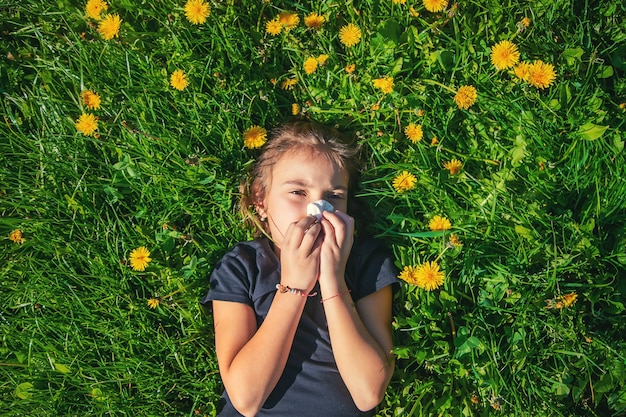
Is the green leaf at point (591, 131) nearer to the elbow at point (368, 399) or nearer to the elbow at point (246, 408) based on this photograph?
the elbow at point (368, 399)

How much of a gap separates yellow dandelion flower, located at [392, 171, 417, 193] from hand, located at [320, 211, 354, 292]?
327 millimetres

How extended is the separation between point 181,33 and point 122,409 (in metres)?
1.72

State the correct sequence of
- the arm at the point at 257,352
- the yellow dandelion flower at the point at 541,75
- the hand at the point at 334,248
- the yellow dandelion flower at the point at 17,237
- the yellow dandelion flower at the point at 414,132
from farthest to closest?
the yellow dandelion flower at the point at 17,237 < the yellow dandelion flower at the point at 414,132 < the yellow dandelion flower at the point at 541,75 < the hand at the point at 334,248 < the arm at the point at 257,352

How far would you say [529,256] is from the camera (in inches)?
105

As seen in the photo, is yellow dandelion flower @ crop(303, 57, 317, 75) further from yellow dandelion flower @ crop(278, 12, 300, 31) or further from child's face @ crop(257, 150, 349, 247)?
child's face @ crop(257, 150, 349, 247)

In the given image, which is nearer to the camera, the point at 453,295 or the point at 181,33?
the point at 453,295

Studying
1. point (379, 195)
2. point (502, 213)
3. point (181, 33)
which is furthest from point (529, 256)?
point (181, 33)

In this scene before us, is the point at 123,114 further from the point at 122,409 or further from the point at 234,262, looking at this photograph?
the point at 122,409

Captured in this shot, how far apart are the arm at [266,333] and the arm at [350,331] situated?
2.6 inches

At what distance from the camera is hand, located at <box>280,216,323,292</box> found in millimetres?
2557

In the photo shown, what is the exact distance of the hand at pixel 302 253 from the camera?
2.56 meters

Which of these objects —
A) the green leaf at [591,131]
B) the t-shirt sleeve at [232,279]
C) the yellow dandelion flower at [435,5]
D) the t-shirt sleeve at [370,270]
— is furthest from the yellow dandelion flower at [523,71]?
the t-shirt sleeve at [232,279]

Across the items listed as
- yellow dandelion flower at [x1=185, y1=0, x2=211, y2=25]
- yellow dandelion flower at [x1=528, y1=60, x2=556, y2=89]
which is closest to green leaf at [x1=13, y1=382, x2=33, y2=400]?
yellow dandelion flower at [x1=185, y1=0, x2=211, y2=25]

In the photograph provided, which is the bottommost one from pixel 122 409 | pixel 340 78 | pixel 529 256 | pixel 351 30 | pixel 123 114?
pixel 122 409
